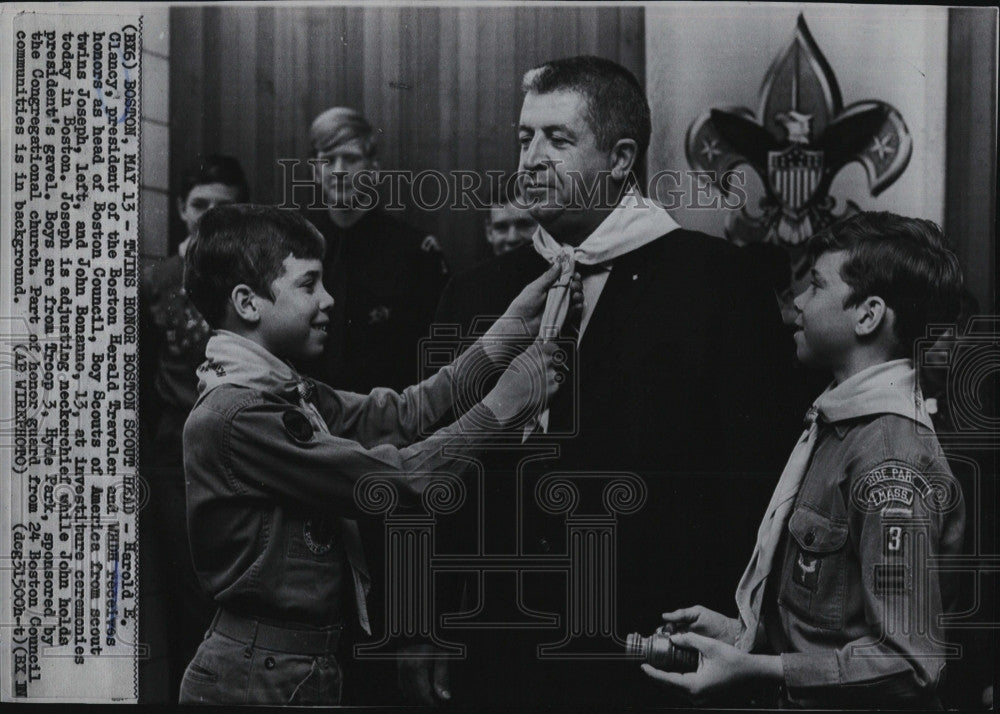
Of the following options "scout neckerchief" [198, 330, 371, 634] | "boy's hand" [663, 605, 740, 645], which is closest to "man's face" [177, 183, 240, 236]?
"scout neckerchief" [198, 330, 371, 634]

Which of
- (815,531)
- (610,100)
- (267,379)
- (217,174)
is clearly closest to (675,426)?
(815,531)

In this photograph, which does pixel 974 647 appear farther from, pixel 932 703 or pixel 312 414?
pixel 312 414

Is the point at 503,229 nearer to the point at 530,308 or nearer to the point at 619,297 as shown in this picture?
the point at 530,308

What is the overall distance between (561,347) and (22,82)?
6.97 feet

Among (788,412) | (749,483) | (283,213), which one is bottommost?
(749,483)

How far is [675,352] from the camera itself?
405 centimetres

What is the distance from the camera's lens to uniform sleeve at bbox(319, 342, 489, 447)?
4055mm

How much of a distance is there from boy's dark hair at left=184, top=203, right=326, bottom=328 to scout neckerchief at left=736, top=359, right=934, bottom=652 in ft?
5.82

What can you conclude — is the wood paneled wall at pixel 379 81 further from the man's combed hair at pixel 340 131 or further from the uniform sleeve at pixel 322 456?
the uniform sleeve at pixel 322 456

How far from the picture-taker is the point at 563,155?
4078 mm

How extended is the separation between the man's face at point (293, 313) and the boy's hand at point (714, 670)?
1620mm

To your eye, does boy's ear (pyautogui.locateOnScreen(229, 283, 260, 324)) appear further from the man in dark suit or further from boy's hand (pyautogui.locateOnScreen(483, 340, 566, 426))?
boy's hand (pyautogui.locateOnScreen(483, 340, 566, 426))

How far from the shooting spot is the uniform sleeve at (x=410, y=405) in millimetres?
4055

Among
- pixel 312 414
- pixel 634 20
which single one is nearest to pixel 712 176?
pixel 634 20
